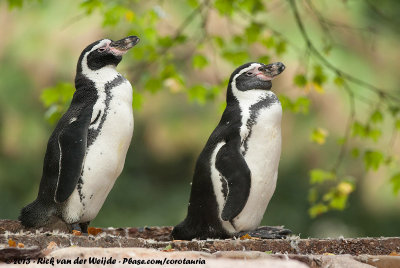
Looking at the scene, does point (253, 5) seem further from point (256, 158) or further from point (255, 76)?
point (256, 158)

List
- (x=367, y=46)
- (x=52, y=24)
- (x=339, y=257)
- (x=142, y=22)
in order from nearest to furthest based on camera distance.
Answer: (x=339, y=257) < (x=142, y=22) < (x=52, y=24) < (x=367, y=46)

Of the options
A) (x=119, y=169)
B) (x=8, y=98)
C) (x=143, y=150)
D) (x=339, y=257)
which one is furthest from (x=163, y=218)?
(x=339, y=257)

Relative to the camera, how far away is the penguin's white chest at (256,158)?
2.59 metres

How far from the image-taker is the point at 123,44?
2.67 m

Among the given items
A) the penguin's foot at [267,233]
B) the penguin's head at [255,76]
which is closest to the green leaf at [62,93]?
the penguin's head at [255,76]

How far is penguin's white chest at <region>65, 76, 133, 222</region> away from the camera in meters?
2.48

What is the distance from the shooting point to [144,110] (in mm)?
7207

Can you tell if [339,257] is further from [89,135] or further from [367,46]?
[367,46]

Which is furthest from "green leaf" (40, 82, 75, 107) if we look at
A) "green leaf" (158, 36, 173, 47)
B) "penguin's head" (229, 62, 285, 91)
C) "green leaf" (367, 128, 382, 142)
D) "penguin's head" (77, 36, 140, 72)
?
"green leaf" (367, 128, 382, 142)

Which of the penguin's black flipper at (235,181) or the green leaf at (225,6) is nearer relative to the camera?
the penguin's black flipper at (235,181)

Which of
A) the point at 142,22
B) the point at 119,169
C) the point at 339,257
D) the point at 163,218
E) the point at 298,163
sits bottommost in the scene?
the point at 163,218

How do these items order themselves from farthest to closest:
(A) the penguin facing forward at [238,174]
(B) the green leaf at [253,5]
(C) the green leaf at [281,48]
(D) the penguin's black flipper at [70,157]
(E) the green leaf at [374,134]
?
1. (C) the green leaf at [281,48]
2. (B) the green leaf at [253,5]
3. (E) the green leaf at [374,134]
4. (A) the penguin facing forward at [238,174]
5. (D) the penguin's black flipper at [70,157]

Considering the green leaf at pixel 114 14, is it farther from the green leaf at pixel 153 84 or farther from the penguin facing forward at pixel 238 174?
the penguin facing forward at pixel 238 174

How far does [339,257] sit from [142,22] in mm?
2607
